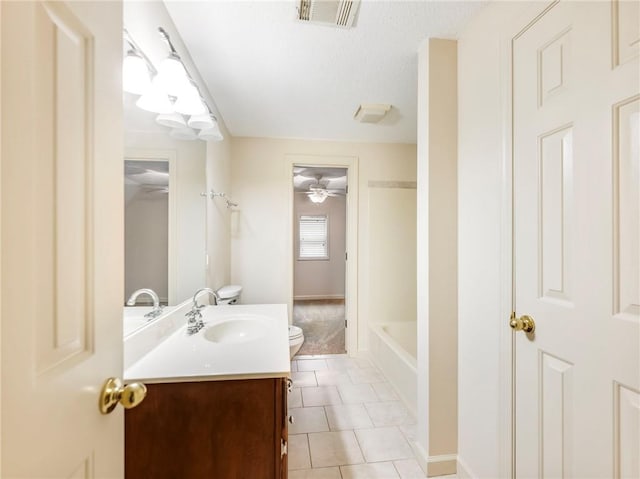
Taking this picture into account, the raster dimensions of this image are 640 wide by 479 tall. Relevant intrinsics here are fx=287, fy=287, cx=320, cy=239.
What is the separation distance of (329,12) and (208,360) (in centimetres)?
165

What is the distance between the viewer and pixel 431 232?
5.08 feet

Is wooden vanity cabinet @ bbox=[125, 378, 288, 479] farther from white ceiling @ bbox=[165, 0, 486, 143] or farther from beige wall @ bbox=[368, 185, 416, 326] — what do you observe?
beige wall @ bbox=[368, 185, 416, 326]

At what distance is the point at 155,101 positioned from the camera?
4.24ft

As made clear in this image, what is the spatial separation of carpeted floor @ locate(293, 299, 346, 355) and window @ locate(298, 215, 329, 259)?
0.99 metres

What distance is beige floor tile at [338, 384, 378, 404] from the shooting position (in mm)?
2297

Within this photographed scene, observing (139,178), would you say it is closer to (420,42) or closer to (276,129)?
(420,42)

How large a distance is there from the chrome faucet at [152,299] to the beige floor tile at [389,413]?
162 centimetres

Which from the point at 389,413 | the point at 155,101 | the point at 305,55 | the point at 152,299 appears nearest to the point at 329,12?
the point at 305,55

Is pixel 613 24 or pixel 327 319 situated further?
pixel 327 319

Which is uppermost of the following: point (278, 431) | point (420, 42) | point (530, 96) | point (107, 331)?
point (420, 42)

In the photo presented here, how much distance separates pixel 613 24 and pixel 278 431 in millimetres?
1661

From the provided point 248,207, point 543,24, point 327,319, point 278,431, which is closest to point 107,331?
point 278,431

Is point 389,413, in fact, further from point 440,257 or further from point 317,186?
point 317,186

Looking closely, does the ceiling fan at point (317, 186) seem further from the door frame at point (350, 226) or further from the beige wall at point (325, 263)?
the door frame at point (350, 226)
